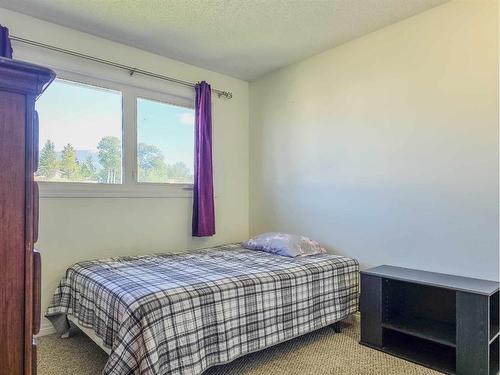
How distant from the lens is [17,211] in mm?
654

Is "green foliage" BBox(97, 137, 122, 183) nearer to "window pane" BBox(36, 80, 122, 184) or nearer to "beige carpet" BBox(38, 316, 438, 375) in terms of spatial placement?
"window pane" BBox(36, 80, 122, 184)

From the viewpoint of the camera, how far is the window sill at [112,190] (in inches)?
104

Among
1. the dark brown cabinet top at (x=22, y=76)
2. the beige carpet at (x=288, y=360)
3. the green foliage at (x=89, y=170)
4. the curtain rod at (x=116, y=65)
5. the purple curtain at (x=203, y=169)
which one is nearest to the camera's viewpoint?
the dark brown cabinet top at (x=22, y=76)

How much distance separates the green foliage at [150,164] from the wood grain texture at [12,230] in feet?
8.45

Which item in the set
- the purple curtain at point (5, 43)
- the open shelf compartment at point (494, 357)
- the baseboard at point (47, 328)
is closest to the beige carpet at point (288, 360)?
the baseboard at point (47, 328)

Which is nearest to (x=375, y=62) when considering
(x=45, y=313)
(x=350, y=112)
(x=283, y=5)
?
(x=350, y=112)

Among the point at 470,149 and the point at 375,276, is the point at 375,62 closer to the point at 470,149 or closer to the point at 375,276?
the point at 470,149

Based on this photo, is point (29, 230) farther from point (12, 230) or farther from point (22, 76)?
point (22, 76)

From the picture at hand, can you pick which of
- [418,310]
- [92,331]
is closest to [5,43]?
[92,331]

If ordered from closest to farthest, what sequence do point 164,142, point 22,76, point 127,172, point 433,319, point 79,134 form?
point 22,76 → point 433,319 → point 79,134 → point 127,172 → point 164,142

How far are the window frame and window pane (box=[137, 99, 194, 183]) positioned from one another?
0.19 feet

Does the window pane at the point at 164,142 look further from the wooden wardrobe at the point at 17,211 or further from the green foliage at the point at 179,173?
the wooden wardrobe at the point at 17,211

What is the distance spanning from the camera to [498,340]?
A: 2189mm

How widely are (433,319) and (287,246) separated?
1179 millimetres
